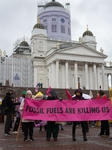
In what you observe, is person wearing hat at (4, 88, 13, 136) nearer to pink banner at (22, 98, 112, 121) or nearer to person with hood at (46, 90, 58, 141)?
pink banner at (22, 98, 112, 121)

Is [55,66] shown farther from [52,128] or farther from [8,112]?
[52,128]

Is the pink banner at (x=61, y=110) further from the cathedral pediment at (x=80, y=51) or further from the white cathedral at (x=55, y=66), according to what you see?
the cathedral pediment at (x=80, y=51)

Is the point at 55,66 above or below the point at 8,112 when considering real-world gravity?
above

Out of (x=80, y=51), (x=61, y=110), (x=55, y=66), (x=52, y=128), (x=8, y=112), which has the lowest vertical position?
(x=52, y=128)

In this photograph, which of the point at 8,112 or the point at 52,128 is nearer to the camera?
the point at 52,128

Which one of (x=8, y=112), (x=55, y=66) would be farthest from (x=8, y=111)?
(x=55, y=66)

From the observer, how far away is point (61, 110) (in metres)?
7.31

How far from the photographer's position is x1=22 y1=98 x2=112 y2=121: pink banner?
721cm

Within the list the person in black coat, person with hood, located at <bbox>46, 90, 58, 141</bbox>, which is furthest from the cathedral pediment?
person with hood, located at <bbox>46, 90, 58, 141</bbox>

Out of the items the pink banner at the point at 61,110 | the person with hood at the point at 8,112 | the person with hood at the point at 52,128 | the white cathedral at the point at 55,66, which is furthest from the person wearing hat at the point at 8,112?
the white cathedral at the point at 55,66

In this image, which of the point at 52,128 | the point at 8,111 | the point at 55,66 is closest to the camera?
the point at 52,128

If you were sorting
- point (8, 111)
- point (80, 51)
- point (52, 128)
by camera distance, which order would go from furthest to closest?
1. point (80, 51)
2. point (8, 111)
3. point (52, 128)

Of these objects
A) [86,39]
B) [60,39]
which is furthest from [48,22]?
[86,39]

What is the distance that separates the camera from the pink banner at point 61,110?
721 centimetres
